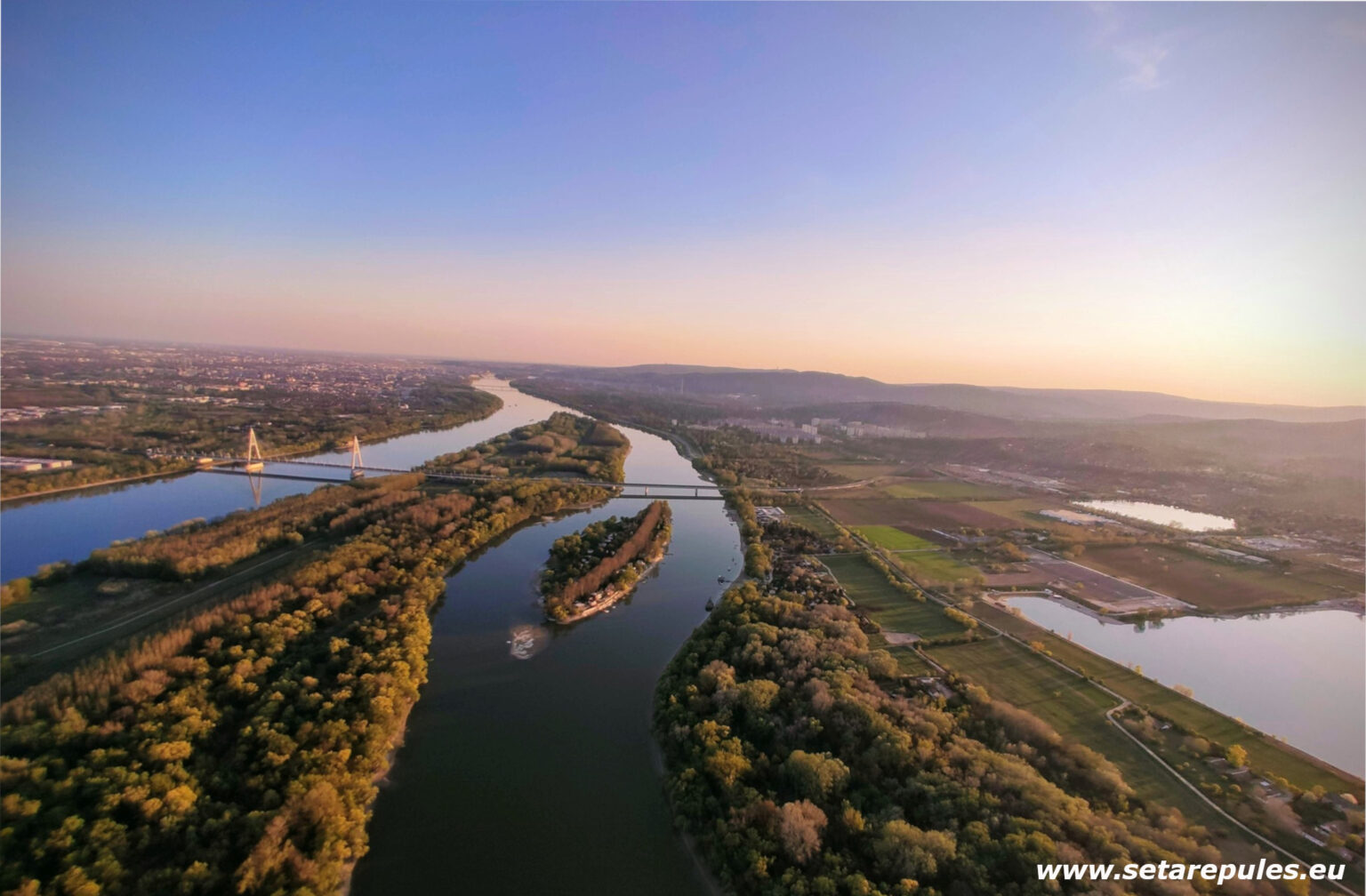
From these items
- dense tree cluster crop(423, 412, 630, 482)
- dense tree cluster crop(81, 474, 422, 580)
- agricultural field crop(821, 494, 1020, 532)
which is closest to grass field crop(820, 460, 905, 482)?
agricultural field crop(821, 494, 1020, 532)

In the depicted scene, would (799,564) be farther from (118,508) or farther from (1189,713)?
(118,508)

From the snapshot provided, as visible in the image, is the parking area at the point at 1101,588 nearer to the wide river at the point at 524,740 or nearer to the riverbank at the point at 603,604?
the wide river at the point at 524,740

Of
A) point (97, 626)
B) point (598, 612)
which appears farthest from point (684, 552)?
point (97, 626)

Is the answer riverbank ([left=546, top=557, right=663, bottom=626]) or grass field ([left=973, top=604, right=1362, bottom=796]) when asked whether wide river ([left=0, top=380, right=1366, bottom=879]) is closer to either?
riverbank ([left=546, top=557, right=663, bottom=626])

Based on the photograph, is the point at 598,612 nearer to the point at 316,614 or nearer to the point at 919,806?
the point at 316,614

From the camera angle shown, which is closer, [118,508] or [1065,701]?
[1065,701]

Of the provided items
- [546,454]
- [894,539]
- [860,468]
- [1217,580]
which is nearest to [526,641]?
[894,539]

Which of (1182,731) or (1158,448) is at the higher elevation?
(1158,448)
